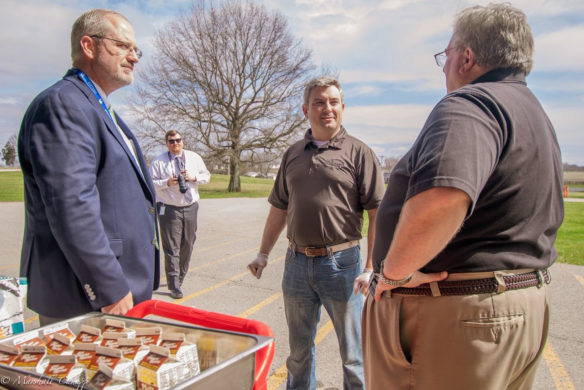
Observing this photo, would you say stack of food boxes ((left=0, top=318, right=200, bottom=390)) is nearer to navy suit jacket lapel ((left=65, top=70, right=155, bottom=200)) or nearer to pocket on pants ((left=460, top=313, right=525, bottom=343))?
navy suit jacket lapel ((left=65, top=70, right=155, bottom=200))

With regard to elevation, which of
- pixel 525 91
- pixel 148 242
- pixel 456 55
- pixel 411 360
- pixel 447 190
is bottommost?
pixel 411 360

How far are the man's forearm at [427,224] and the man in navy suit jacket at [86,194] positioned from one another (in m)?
1.23

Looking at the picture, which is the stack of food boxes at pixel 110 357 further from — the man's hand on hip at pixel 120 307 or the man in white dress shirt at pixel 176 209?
the man in white dress shirt at pixel 176 209

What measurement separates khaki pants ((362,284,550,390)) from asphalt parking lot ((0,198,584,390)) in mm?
1761

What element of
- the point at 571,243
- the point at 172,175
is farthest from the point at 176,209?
the point at 571,243

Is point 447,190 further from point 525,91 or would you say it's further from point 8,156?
point 8,156

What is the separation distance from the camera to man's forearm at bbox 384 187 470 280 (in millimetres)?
1405

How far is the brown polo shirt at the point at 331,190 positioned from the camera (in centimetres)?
275

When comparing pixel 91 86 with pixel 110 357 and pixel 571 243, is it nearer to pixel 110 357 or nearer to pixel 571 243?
pixel 110 357

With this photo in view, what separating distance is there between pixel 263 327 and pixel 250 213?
14.6 m

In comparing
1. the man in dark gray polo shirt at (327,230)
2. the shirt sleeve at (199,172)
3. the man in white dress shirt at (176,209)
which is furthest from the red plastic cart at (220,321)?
the shirt sleeve at (199,172)

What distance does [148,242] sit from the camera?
207cm

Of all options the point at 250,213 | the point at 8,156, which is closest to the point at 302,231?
the point at 250,213

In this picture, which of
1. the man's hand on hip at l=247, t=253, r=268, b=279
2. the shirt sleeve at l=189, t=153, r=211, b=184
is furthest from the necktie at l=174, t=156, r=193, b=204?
the man's hand on hip at l=247, t=253, r=268, b=279
